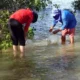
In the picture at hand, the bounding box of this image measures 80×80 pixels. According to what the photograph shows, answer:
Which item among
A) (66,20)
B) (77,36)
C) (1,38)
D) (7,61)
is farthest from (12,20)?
(77,36)

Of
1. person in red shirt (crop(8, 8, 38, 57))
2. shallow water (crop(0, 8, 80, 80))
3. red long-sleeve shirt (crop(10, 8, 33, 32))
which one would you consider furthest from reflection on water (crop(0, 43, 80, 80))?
red long-sleeve shirt (crop(10, 8, 33, 32))

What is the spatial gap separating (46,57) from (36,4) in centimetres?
353

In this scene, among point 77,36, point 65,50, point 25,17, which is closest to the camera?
point 25,17

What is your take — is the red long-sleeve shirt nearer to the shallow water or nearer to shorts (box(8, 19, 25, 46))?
shorts (box(8, 19, 25, 46))

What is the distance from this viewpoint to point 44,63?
8.14 meters

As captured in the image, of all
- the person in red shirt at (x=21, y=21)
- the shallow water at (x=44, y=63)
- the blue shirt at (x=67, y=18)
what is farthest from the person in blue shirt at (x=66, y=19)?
the person in red shirt at (x=21, y=21)

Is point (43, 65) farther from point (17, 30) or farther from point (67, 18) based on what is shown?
point (67, 18)

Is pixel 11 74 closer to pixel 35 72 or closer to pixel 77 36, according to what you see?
pixel 35 72

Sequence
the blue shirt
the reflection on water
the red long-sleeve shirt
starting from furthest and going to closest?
the blue shirt → the red long-sleeve shirt → the reflection on water

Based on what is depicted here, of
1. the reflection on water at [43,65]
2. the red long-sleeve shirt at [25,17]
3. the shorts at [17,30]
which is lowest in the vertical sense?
the reflection on water at [43,65]

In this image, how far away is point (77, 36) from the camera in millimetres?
13016

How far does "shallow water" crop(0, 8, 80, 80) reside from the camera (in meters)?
7.02

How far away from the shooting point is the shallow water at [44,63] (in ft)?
23.0

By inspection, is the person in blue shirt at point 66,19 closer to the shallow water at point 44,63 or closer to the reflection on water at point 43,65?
the shallow water at point 44,63
